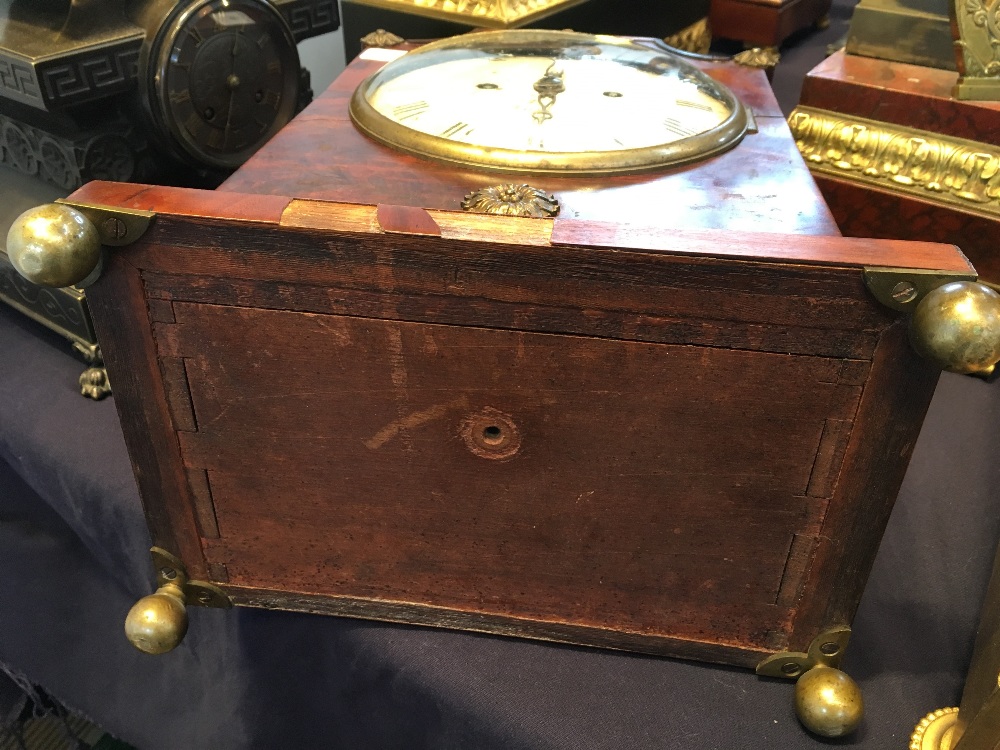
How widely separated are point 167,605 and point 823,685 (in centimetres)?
77

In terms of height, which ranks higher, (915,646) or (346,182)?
(346,182)

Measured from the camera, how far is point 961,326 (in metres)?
0.61

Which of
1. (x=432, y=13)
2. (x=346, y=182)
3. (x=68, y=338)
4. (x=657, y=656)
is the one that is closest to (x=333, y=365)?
(x=346, y=182)

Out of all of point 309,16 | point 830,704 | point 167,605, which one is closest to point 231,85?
point 309,16

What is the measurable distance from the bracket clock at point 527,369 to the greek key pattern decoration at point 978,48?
52 centimetres

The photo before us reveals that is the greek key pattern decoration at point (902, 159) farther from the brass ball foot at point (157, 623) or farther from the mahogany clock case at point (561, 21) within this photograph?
the brass ball foot at point (157, 623)

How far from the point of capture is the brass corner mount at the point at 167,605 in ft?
3.15

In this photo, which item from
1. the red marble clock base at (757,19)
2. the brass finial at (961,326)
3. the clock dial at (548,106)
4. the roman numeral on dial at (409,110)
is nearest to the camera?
the brass finial at (961,326)

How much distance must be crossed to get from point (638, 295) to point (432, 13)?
1.18m

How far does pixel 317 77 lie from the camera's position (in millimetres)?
2119

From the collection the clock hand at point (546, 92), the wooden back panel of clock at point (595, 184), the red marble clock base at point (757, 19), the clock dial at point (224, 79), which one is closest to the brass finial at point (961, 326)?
the wooden back panel of clock at point (595, 184)

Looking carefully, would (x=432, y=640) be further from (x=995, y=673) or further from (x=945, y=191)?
(x=945, y=191)

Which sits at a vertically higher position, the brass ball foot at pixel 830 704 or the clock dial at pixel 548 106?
the clock dial at pixel 548 106

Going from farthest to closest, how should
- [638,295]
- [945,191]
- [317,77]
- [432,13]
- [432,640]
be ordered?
1. [317,77]
2. [432,13]
3. [945,191]
4. [432,640]
5. [638,295]
